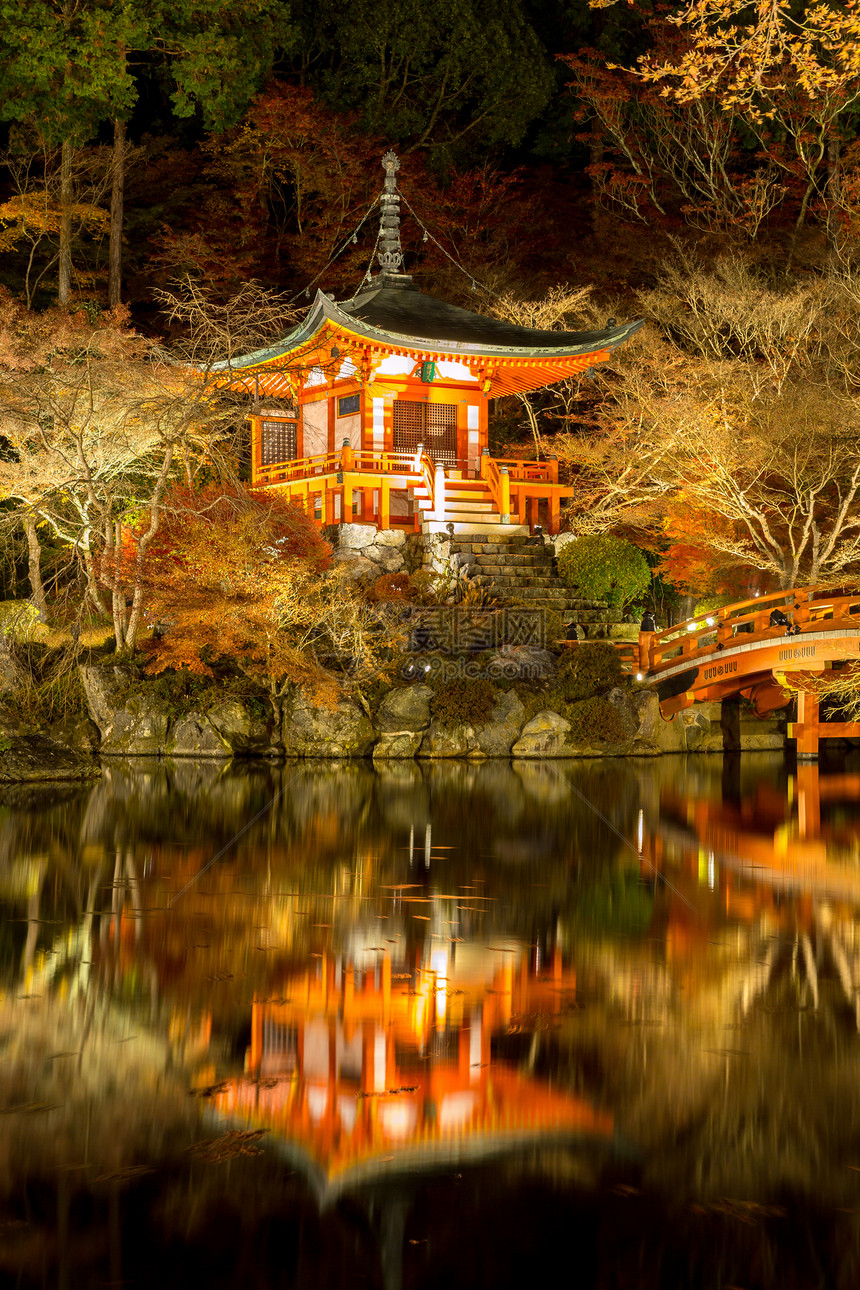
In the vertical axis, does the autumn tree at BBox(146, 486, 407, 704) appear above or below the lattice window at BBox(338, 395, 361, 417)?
below

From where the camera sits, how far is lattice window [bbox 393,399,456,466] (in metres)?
22.2

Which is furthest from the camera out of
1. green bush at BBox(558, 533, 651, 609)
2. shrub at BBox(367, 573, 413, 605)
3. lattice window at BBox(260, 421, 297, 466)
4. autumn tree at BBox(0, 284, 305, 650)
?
lattice window at BBox(260, 421, 297, 466)

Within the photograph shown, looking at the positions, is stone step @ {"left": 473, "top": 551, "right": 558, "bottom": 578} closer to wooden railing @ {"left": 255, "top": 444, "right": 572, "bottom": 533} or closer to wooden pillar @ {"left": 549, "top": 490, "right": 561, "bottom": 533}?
wooden railing @ {"left": 255, "top": 444, "right": 572, "bottom": 533}

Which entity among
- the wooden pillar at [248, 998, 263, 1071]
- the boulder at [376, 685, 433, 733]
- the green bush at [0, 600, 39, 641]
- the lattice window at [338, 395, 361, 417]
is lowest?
the wooden pillar at [248, 998, 263, 1071]

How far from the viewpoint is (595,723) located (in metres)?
17.1

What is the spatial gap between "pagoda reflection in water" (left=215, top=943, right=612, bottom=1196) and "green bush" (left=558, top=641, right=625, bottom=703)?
11.6 meters

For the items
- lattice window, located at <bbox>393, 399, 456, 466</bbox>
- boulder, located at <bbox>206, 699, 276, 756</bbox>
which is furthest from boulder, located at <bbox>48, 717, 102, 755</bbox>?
lattice window, located at <bbox>393, 399, 456, 466</bbox>

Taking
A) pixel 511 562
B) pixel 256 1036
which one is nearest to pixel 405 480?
pixel 511 562

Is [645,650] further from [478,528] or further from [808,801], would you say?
[808,801]

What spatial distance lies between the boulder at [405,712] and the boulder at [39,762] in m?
4.24

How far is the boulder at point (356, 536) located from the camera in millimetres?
19297

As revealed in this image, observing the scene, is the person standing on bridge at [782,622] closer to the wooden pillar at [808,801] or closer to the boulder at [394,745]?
the wooden pillar at [808,801]

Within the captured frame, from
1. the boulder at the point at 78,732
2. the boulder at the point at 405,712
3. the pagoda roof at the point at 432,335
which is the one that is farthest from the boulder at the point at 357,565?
the boulder at the point at 78,732

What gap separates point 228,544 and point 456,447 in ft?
25.4
